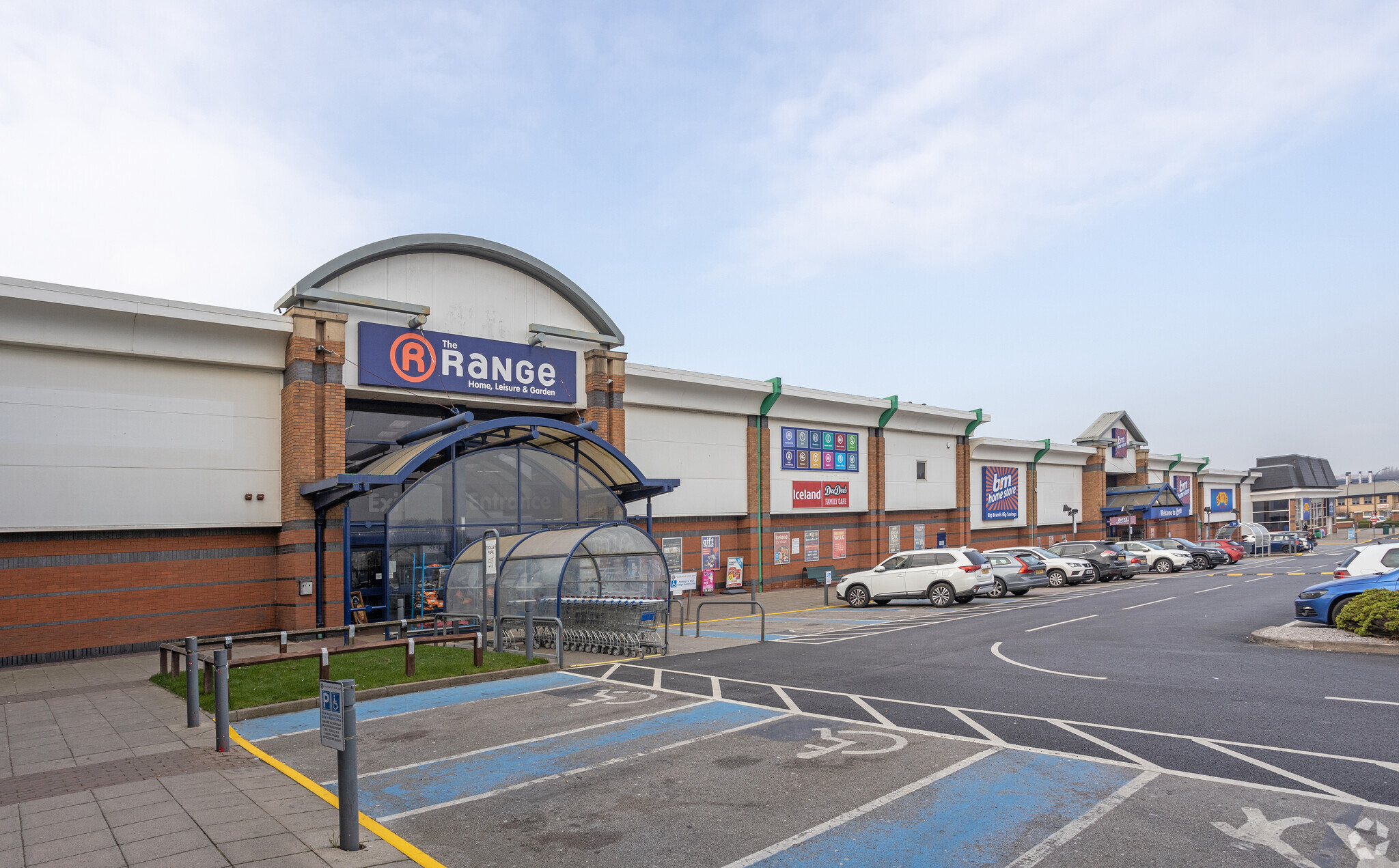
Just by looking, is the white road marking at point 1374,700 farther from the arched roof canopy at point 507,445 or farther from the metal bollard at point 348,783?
the arched roof canopy at point 507,445

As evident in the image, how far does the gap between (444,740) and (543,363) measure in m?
15.9

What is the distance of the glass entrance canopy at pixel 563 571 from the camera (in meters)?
17.0

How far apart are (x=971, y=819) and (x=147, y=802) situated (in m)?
6.69

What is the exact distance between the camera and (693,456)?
97.1 ft

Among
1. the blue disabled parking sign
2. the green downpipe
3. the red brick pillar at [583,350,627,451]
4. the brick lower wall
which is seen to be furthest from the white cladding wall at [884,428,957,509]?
the blue disabled parking sign

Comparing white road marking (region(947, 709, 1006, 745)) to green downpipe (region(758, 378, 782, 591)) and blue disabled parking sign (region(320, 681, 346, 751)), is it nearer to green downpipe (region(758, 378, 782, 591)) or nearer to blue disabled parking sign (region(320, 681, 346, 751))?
blue disabled parking sign (region(320, 681, 346, 751))

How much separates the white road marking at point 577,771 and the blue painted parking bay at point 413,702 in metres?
2.65

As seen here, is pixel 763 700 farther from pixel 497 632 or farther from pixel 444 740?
pixel 497 632

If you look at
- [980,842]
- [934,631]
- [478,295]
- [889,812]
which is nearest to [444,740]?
[889,812]

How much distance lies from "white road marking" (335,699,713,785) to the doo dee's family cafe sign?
44.1 feet

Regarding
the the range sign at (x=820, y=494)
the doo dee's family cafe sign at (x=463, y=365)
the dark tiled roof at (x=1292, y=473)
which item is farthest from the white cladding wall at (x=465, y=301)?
the dark tiled roof at (x=1292, y=473)

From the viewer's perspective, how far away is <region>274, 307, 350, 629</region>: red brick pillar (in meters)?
19.3

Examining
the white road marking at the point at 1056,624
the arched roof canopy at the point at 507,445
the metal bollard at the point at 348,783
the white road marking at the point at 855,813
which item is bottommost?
the white road marking at the point at 1056,624

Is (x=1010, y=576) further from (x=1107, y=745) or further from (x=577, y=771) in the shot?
(x=577, y=771)
